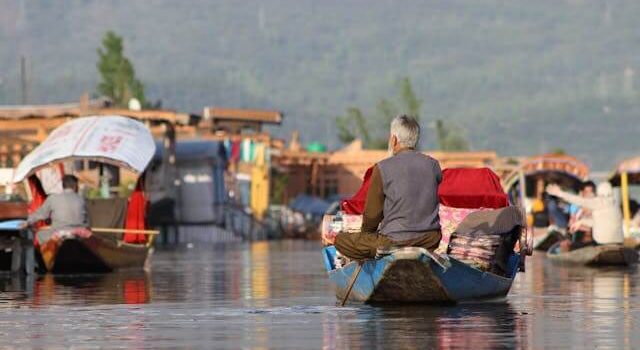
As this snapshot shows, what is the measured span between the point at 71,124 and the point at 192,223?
32.3 meters

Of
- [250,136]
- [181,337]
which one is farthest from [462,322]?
[250,136]

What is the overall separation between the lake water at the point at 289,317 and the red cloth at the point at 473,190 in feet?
3.39

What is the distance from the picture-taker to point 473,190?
18922 millimetres

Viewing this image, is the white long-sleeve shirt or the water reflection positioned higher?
the white long-sleeve shirt

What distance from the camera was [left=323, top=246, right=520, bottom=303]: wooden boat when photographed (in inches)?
653

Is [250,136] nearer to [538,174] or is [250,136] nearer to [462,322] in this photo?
[538,174]

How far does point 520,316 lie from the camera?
16.0m

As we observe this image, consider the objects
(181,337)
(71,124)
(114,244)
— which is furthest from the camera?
(71,124)

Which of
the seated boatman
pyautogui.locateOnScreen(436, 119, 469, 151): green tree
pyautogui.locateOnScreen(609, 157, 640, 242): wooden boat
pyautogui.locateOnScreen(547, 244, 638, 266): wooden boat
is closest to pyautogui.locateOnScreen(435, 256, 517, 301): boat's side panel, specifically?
the seated boatman

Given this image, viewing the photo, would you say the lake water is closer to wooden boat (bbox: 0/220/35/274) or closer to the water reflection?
the water reflection

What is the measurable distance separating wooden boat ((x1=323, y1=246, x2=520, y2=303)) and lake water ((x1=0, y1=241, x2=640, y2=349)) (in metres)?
0.17

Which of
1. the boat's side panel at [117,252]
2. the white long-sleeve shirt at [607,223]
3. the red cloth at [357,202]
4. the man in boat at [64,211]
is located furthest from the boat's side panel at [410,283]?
the white long-sleeve shirt at [607,223]

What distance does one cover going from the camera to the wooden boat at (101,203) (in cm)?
2831

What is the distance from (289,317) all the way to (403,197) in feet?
4.79
